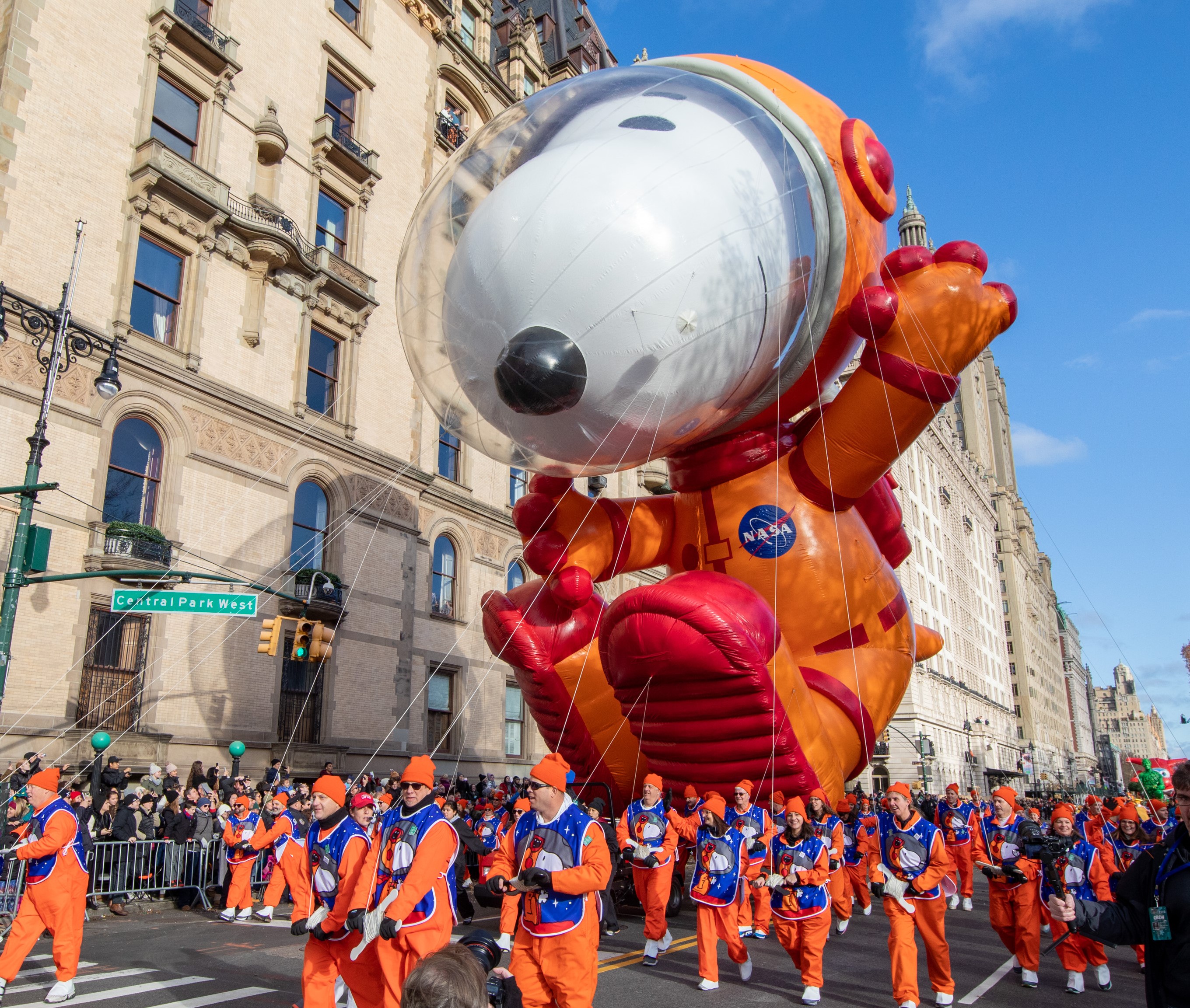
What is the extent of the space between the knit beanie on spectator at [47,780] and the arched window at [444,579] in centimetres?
1547

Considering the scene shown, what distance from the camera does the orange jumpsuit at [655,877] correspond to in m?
8.89

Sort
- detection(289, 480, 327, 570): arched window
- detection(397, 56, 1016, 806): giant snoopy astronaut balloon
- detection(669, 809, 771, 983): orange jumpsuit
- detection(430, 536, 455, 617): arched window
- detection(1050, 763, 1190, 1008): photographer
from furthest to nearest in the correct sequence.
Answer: detection(430, 536, 455, 617): arched window
detection(289, 480, 327, 570): arched window
detection(669, 809, 771, 983): orange jumpsuit
detection(397, 56, 1016, 806): giant snoopy astronaut balloon
detection(1050, 763, 1190, 1008): photographer

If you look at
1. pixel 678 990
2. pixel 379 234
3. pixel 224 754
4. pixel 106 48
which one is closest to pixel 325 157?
pixel 379 234

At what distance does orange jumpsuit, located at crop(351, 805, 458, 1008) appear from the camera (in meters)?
5.23

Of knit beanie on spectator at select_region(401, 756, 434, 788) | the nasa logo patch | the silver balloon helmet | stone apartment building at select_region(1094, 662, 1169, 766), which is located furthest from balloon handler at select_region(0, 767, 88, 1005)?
stone apartment building at select_region(1094, 662, 1169, 766)

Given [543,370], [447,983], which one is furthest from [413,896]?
[543,370]

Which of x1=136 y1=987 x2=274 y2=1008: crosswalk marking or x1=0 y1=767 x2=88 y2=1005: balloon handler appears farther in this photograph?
x1=0 y1=767 x2=88 y2=1005: balloon handler

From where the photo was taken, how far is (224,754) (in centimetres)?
1695

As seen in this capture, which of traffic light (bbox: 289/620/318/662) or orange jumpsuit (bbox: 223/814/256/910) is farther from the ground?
traffic light (bbox: 289/620/318/662)

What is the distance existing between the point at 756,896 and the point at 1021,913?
9.96 feet

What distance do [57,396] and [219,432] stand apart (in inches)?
124

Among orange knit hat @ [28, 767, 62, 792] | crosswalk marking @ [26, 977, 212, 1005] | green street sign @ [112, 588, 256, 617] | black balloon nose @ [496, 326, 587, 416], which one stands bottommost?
crosswalk marking @ [26, 977, 212, 1005]

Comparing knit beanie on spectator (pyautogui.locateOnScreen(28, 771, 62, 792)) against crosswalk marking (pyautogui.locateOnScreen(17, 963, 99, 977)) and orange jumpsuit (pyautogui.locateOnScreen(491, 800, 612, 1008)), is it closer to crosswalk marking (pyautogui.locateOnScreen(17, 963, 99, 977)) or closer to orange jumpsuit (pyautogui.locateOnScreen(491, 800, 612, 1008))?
crosswalk marking (pyautogui.locateOnScreen(17, 963, 99, 977))

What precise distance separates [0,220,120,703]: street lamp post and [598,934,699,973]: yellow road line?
738 centimetres
